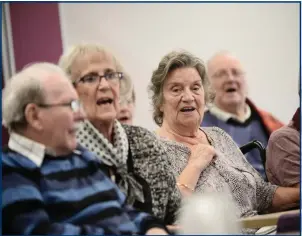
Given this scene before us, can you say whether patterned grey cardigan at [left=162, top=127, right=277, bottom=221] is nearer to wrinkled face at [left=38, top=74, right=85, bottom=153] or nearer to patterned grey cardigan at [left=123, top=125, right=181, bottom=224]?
patterned grey cardigan at [left=123, top=125, right=181, bottom=224]

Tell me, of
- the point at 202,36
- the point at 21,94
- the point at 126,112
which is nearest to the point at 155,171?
the point at 126,112

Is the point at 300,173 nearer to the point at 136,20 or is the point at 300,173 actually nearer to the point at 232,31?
the point at 232,31

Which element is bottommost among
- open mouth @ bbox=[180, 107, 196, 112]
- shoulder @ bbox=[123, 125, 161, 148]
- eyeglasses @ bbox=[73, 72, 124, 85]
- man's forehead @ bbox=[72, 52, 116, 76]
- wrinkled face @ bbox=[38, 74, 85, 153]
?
shoulder @ bbox=[123, 125, 161, 148]

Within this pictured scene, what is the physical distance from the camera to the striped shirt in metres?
1.27

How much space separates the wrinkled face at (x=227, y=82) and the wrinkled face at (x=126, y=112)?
388mm

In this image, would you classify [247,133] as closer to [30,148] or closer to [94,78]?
[94,78]

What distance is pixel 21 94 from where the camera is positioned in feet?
4.35

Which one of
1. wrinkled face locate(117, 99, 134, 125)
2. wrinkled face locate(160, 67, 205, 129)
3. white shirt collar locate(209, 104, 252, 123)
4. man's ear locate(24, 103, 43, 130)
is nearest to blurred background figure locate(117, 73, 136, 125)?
wrinkled face locate(117, 99, 134, 125)

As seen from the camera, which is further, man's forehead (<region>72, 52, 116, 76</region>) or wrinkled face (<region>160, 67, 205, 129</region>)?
wrinkled face (<region>160, 67, 205, 129</region>)

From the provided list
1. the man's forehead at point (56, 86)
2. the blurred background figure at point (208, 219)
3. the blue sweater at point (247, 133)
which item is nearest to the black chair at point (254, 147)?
the blue sweater at point (247, 133)

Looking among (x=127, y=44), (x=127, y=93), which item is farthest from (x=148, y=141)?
(x=127, y=44)

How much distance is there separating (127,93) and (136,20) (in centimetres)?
24

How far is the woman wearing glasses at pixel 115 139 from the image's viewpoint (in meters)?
1.44

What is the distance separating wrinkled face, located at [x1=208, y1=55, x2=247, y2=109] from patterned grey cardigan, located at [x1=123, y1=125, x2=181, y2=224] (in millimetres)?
481
